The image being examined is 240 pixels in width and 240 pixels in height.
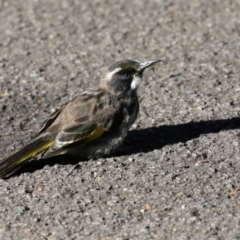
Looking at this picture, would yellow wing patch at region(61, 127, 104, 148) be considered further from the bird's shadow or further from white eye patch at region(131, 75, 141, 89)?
white eye patch at region(131, 75, 141, 89)

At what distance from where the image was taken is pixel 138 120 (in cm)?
941

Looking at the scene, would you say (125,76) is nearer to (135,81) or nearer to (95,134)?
(135,81)

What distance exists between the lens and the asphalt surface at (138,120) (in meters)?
7.19

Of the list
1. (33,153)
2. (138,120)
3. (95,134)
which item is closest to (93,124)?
(95,134)

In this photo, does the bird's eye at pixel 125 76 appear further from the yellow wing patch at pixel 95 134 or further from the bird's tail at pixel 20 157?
the bird's tail at pixel 20 157

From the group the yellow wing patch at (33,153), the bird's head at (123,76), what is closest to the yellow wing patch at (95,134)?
the yellow wing patch at (33,153)

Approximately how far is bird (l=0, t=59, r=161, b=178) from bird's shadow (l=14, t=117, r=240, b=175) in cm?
14

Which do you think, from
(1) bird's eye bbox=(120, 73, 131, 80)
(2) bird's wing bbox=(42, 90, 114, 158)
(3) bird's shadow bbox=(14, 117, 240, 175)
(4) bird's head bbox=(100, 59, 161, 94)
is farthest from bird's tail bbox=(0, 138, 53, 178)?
(1) bird's eye bbox=(120, 73, 131, 80)

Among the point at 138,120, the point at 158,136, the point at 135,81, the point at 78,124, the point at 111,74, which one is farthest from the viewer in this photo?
the point at 138,120

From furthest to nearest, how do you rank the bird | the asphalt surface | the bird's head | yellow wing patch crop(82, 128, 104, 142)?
the bird's head → yellow wing patch crop(82, 128, 104, 142) → the bird → the asphalt surface

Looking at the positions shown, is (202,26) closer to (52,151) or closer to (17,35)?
(17,35)

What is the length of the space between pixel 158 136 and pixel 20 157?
1651 mm

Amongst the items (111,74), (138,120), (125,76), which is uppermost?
(111,74)

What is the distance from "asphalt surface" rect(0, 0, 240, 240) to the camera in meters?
7.19
